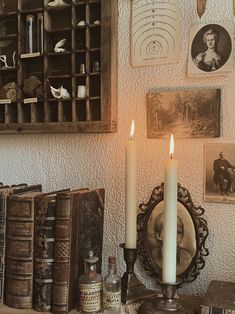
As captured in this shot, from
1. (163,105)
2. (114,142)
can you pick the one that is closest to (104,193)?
(114,142)

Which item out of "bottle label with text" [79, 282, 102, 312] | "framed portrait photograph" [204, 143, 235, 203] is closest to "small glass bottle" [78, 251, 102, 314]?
"bottle label with text" [79, 282, 102, 312]

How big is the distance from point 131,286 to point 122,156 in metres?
0.26

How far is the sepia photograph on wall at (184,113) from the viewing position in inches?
29.9

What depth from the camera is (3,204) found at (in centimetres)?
71

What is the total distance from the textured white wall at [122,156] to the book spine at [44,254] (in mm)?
193

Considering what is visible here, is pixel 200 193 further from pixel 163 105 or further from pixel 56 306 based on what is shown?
pixel 56 306

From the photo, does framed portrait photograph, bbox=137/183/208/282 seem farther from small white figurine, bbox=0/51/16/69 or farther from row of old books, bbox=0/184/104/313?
small white figurine, bbox=0/51/16/69

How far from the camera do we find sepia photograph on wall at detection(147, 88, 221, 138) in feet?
2.49

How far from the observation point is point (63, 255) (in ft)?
2.20

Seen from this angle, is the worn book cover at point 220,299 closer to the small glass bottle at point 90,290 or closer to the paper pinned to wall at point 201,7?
the small glass bottle at point 90,290

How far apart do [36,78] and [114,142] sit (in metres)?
0.22

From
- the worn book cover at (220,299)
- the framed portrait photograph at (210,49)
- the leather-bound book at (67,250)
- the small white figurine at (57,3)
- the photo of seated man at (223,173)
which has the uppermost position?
the small white figurine at (57,3)

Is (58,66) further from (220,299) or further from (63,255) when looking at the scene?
(220,299)

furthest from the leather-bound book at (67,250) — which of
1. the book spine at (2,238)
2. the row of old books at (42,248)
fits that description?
the book spine at (2,238)
